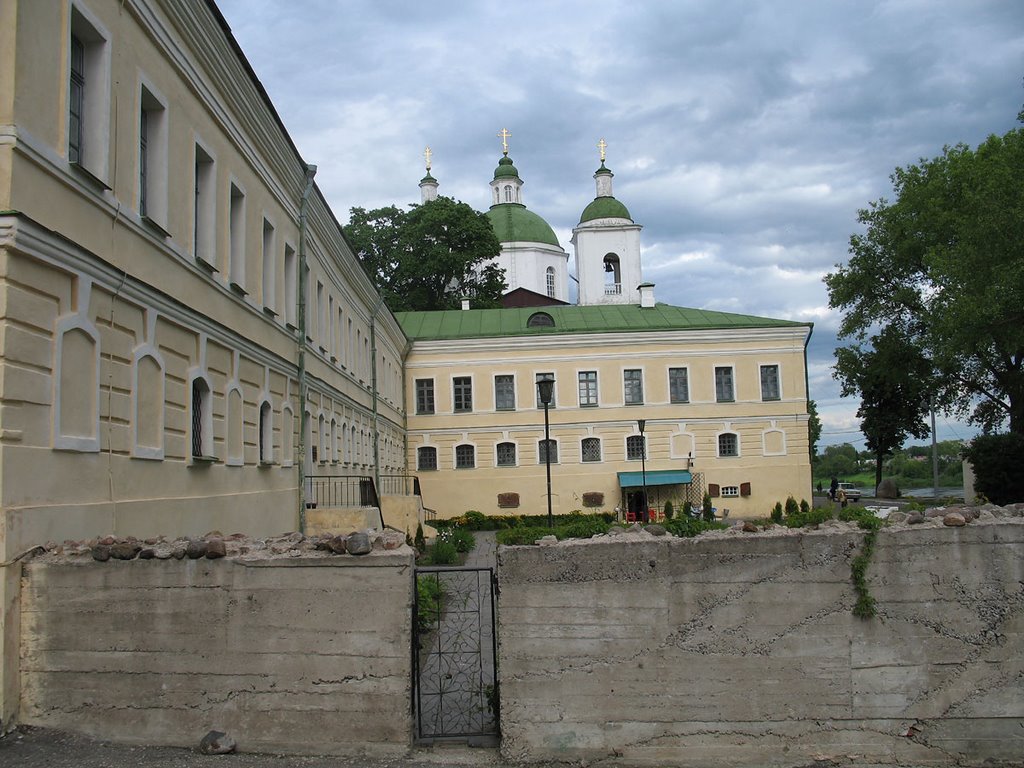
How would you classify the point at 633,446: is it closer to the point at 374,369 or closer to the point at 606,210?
the point at 374,369

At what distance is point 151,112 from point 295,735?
27.2 ft

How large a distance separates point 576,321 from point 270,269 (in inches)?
1177

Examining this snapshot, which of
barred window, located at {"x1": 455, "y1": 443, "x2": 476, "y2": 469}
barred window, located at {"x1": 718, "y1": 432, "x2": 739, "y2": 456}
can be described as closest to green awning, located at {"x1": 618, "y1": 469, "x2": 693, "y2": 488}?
barred window, located at {"x1": 718, "y1": 432, "x2": 739, "y2": 456}

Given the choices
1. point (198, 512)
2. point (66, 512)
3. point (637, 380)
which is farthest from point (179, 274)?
point (637, 380)

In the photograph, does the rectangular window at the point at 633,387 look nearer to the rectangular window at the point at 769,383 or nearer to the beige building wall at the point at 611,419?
the beige building wall at the point at 611,419

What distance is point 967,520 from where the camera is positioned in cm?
652

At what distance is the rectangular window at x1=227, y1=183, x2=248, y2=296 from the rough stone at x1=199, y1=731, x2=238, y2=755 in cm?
934

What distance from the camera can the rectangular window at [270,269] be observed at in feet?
54.8

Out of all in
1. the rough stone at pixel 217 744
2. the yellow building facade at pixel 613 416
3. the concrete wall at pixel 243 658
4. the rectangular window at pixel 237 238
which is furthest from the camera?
the yellow building facade at pixel 613 416

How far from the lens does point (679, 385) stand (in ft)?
143

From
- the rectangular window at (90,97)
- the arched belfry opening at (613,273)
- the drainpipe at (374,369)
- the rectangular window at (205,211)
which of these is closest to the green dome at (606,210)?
the arched belfry opening at (613,273)

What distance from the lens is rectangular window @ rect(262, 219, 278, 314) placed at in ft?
54.8

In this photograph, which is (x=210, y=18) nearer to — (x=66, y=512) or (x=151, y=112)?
(x=151, y=112)

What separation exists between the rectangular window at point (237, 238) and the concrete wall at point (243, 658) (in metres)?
8.77
